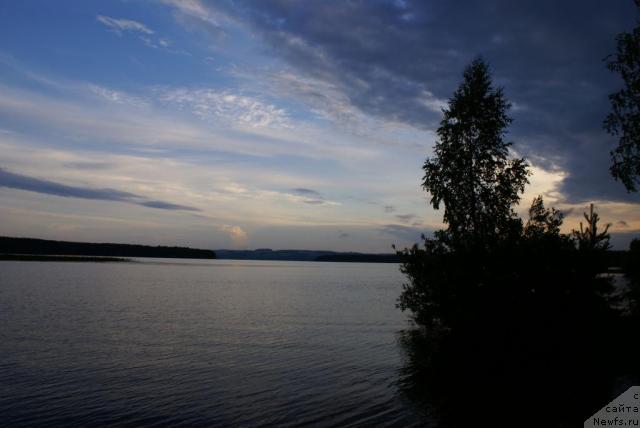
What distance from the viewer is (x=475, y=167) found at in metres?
34.2

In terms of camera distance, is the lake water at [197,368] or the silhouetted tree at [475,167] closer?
the lake water at [197,368]

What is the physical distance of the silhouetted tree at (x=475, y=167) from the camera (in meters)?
33.9

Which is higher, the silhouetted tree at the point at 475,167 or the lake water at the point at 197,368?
the silhouetted tree at the point at 475,167

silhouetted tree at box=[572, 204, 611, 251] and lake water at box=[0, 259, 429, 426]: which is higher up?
silhouetted tree at box=[572, 204, 611, 251]

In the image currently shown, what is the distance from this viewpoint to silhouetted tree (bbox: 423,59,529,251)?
33906 mm

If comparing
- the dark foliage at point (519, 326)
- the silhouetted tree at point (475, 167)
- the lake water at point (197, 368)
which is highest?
the silhouetted tree at point (475, 167)

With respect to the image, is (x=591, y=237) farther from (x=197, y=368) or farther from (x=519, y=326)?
(x=197, y=368)

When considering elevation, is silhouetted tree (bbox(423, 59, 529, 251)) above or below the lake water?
above

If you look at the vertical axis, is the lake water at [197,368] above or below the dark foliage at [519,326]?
below

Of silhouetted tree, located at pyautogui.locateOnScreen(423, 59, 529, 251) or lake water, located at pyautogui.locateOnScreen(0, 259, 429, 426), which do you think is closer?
lake water, located at pyautogui.locateOnScreen(0, 259, 429, 426)

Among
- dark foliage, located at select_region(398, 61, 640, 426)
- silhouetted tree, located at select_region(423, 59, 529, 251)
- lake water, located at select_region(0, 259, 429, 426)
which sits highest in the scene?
silhouetted tree, located at select_region(423, 59, 529, 251)

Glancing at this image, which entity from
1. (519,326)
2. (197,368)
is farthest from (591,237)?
(197,368)

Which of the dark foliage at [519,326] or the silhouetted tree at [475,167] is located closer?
the dark foliage at [519,326]

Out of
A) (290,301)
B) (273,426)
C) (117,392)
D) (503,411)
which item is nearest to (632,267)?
(503,411)
